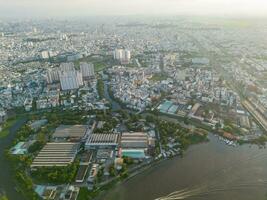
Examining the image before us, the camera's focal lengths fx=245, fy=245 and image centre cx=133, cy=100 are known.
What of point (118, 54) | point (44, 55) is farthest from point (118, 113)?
point (44, 55)

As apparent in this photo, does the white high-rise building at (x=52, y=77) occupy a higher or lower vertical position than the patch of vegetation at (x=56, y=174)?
higher

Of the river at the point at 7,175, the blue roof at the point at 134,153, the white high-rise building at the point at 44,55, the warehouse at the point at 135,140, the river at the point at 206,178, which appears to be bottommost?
the river at the point at 7,175

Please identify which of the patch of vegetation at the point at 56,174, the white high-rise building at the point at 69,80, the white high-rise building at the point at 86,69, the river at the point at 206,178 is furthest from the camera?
the white high-rise building at the point at 86,69

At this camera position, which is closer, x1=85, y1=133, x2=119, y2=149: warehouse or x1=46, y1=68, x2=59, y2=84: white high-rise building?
x1=85, y1=133, x2=119, y2=149: warehouse

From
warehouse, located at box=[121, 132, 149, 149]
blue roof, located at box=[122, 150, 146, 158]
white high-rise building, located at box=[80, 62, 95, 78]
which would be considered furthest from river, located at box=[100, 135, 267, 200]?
white high-rise building, located at box=[80, 62, 95, 78]

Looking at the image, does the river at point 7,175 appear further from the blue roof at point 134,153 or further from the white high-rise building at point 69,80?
the white high-rise building at point 69,80

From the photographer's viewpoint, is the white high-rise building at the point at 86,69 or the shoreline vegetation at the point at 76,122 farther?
the white high-rise building at the point at 86,69

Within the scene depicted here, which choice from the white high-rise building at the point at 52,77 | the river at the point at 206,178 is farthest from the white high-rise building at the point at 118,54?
the river at the point at 206,178

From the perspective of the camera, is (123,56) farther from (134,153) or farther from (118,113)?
(134,153)

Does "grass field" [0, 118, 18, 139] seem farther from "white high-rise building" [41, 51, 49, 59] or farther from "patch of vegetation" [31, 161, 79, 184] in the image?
"white high-rise building" [41, 51, 49, 59]
